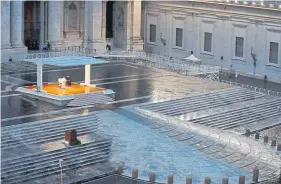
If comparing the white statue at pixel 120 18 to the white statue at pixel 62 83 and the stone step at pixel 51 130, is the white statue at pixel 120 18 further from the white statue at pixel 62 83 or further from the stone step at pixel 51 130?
the stone step at pixel 51 130

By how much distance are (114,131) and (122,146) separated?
7.09 feet

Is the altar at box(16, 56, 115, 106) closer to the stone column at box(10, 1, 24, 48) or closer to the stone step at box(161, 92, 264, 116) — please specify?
the stone step at box(161, 92, 264, 116)

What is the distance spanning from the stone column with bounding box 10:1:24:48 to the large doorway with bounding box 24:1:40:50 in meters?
5.24

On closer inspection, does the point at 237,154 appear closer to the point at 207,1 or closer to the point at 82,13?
the point at 207,1

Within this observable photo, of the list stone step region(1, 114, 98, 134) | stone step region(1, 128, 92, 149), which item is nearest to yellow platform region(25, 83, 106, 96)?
stone step region(1, 114, 98, 134)

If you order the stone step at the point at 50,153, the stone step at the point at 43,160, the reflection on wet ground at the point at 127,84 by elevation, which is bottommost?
the stone step at the point at 43,160

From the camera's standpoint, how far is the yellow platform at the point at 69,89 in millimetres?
50688

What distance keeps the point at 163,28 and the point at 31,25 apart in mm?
14490

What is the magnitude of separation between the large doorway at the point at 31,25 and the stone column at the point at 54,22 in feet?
6.06

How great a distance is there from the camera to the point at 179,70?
2564 inches

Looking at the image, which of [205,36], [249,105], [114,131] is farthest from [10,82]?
[205,36]

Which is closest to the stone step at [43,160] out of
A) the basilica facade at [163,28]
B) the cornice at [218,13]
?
the basilica facade at [163,28]

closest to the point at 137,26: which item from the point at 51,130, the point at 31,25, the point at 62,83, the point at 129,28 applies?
the point at 129,28

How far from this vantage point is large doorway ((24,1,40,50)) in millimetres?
71938
